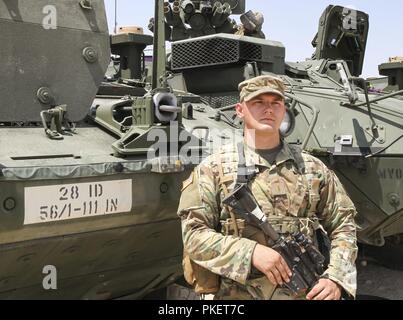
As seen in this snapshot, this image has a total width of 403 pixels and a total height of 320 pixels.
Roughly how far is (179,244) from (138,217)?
25.4 inches

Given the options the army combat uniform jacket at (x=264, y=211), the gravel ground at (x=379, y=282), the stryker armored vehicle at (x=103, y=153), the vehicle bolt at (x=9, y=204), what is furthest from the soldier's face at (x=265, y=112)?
the gravel ground at (x=379, y=282)

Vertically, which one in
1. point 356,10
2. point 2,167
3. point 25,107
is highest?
point 356,10

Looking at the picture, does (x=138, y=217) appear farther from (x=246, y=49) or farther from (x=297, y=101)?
(x=246, y=49)

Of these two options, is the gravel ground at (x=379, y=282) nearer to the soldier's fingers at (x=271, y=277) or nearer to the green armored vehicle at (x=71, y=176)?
the green armored vehicle at (x=71, y=176)

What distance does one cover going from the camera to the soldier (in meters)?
2.31

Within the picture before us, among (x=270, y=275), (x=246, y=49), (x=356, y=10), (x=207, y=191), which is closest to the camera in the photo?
(x=270, y=275)

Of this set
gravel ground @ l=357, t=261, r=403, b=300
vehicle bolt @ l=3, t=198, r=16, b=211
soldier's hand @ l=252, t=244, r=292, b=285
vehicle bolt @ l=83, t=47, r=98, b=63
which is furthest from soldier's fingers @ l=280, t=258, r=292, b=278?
gravel ground @ l=357, t=261, r=403, b=300

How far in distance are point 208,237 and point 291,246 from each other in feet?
1.10

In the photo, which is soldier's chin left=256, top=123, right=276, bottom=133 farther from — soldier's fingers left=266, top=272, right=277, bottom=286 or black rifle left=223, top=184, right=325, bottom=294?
soldier's fingers left=266, top=272, right=277, bottom=286

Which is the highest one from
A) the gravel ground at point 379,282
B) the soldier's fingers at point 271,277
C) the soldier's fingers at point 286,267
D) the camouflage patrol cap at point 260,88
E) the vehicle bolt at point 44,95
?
the camouflage patrol cap at point 260,88

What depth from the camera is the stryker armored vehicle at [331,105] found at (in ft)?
15.7

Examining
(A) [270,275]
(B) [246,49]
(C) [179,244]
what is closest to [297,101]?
(B) [246,49]

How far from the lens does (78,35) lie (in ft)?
13.1

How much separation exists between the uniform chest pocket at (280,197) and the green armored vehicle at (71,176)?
1.24 meters
